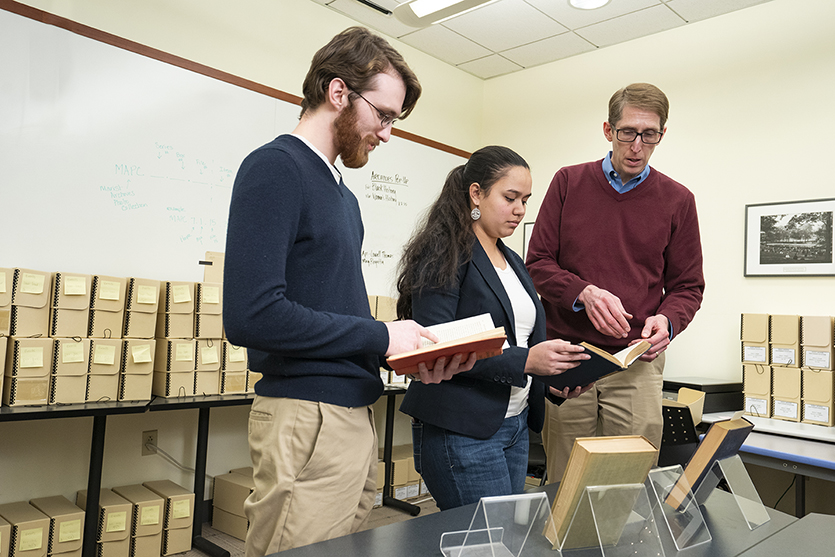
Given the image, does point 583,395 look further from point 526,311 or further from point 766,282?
point 766,282

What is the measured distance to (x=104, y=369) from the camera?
251 cm

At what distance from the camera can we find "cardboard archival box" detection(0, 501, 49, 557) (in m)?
2.31

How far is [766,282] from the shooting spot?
331 cm

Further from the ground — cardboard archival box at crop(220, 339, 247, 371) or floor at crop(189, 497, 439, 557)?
cardboard archival box at crop(220, 339, 247, 371)

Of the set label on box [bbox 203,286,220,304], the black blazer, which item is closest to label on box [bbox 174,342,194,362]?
label on box [bbox 203,286,220,304]

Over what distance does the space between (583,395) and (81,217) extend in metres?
2.30

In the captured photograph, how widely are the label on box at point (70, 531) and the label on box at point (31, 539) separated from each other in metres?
0.07

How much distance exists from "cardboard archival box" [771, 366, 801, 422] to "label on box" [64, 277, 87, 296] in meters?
3.13

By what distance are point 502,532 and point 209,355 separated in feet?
7.21

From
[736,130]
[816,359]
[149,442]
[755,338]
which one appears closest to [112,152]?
[149,442]

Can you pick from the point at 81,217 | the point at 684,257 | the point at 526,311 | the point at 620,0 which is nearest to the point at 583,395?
the point at 526,311

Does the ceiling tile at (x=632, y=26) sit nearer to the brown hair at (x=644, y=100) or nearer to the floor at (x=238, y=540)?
the brown hair at (x=644, y=100)

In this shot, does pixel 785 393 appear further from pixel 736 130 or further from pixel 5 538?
pixel 5 538

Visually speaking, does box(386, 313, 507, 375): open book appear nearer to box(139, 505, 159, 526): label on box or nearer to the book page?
the book page
